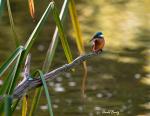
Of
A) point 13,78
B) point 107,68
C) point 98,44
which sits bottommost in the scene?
point 13,78

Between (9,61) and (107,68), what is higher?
(107,68)

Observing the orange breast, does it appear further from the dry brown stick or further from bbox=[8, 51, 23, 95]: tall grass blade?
bbox=[8, 51, 23, 95]: tall grass blade

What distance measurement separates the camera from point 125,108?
1183 cm

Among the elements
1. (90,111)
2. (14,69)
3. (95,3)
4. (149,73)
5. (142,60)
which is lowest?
(14,69)

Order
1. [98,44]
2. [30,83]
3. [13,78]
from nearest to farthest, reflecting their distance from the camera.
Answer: [13,78]
[30,83]
[98,44]

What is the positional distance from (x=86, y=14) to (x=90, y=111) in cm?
1395

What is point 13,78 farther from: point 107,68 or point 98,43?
point 107,68

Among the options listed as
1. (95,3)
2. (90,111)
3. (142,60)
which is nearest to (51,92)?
Result: (90,111)

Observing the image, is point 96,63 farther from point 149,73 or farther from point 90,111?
point 90,111

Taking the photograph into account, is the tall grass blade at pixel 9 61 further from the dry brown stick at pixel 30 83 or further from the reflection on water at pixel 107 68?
the reflection on water at pixel 107 68

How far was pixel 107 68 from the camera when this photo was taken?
1521cm

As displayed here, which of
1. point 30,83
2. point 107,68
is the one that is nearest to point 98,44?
point 30,83

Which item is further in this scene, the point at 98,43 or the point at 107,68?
the point at 107,68

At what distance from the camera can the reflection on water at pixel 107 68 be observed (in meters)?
12.0
